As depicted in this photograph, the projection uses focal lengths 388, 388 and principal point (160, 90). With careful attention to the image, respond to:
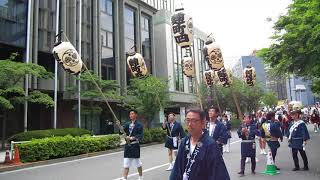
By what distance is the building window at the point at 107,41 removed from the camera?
119 ft

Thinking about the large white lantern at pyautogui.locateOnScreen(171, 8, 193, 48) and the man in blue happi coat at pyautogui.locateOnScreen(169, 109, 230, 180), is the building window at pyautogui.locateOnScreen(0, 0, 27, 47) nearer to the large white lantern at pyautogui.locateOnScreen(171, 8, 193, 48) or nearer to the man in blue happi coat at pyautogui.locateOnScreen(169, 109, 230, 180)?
the large white lantern at pyautogui.locateOnScreen(171, 8, 193, 48)

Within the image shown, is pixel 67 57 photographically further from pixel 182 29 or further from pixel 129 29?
pixel 129 29

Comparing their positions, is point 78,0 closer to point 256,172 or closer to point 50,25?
point 50,25

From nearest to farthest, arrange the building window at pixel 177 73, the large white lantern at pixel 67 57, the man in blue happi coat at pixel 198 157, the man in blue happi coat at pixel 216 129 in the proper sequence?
the man in blue happi coat at pixel 198 157 → the man in blue happi coat at pixel 216 129 → the large white lantern at pixel 67 57 → the building window at pixel 177 73

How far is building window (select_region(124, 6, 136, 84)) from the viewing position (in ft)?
131

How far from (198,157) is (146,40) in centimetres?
4029

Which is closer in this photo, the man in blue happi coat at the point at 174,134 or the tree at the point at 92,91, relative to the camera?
the man in blue happi coat at the point at 174,134

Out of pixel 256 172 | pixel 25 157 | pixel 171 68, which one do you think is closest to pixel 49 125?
pixel 25 157

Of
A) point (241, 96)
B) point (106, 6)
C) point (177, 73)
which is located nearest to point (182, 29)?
point (106, 6)

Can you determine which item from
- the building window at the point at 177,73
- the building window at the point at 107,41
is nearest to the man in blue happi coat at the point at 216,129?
the building window at the point at 107,41

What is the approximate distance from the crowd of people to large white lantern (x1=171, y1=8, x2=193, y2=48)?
9.00ft

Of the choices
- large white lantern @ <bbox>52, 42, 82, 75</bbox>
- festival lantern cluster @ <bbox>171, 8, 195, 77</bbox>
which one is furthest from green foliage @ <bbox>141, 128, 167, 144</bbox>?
A: large white lantern @ <bbox>52, 42, 82, 75</bbox>

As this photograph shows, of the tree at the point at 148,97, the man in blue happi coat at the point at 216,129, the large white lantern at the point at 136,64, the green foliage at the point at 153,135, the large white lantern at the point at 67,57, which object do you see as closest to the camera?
the man in blue happi coat at the point at 216,129

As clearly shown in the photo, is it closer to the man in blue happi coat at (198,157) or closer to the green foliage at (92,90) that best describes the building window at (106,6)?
the green foliage at (92,90)
